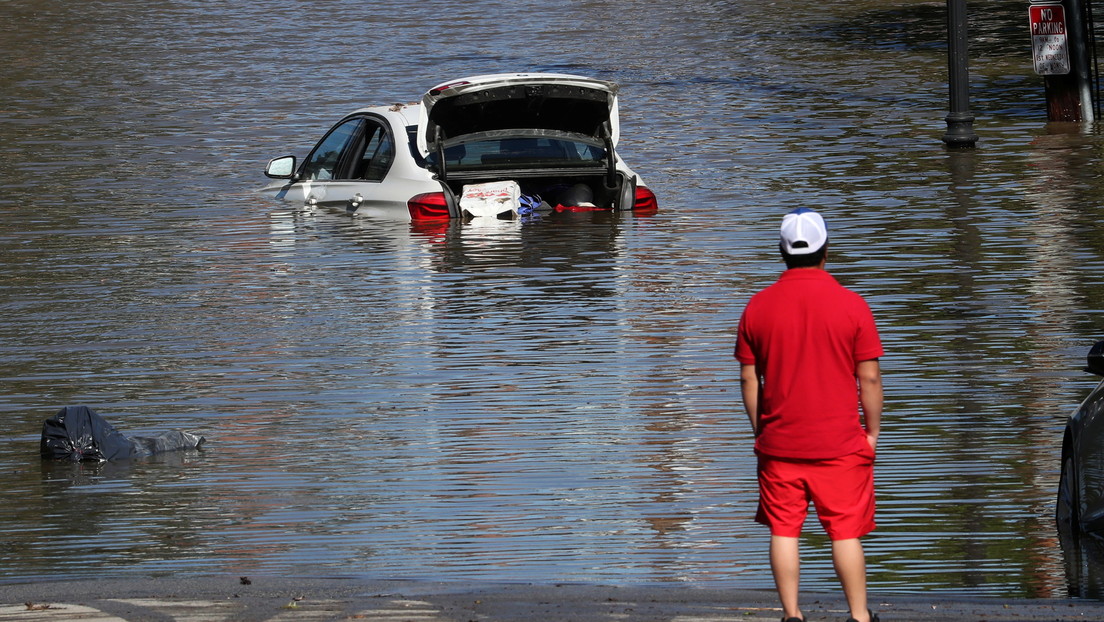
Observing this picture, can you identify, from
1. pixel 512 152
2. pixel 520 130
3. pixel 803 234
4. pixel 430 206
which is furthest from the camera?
pixel 430 206

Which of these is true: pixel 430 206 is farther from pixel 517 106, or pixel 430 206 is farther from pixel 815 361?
pixel 815 361

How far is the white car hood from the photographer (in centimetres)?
1585

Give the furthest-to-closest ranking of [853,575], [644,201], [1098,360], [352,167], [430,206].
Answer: [352,167] → [644,201] → [430,206] → [1098,360] → [853,575]

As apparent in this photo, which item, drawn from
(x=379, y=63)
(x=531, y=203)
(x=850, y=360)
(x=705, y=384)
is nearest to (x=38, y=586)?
(x=850, y=360)

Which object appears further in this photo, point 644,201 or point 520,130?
point 644,201

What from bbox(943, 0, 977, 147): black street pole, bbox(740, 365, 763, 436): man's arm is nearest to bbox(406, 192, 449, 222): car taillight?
bbox(943, 0, 977, 147): black street pole

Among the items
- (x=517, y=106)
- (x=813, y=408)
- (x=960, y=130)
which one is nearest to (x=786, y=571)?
(x=813, y=408)

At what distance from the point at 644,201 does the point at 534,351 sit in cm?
639

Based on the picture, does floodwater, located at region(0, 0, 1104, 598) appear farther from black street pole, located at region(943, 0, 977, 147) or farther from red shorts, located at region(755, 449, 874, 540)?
red shorts, located at region(755, 449, 874, 540)

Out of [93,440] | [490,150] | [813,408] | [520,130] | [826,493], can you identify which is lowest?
[93,440]

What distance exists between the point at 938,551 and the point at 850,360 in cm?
150

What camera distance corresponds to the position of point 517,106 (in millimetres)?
16281

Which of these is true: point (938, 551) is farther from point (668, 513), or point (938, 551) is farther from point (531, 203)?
point (531, 203)

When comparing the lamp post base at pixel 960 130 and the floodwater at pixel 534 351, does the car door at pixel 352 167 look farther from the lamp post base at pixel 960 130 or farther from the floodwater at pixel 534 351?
the lamp post base at pixel 960 130
